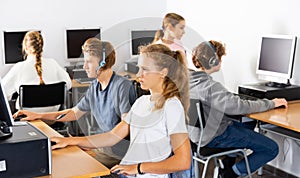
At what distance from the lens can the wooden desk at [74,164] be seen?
76.1 inches

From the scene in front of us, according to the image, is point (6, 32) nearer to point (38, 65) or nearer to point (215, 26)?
point (38, 65)

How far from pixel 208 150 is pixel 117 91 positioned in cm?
80

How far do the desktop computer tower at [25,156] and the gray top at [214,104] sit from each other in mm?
1220

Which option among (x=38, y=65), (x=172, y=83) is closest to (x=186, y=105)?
(x=172, y=83)

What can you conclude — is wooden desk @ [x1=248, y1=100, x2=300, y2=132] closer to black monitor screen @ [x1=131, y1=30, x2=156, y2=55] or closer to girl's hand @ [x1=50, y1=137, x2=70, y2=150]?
girl's hand @ [x1=50, y1=137, x2=70, y2=150]

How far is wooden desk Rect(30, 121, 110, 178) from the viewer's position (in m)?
1.93

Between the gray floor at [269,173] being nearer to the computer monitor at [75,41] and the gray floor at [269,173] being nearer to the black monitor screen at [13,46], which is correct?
the computer monitor at [75,41]

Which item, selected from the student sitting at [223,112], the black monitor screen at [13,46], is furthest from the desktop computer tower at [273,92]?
the black monitor screen at [13,46]

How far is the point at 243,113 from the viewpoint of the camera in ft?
9.78

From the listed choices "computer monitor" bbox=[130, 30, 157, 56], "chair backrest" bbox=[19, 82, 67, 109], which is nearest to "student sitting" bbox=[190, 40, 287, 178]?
"chair backrest" bbox=[19, 82, 67, 109]

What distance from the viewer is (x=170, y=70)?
2053mm

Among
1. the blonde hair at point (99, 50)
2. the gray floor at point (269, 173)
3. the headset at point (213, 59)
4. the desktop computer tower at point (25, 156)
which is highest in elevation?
the blonde hair at point (99, 50)

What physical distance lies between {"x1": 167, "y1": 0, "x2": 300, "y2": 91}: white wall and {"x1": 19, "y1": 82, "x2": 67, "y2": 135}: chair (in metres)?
1.24

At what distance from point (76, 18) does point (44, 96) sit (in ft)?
4.33
